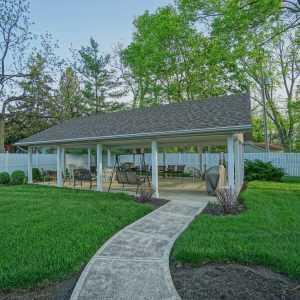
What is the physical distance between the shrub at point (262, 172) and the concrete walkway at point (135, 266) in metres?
11.0

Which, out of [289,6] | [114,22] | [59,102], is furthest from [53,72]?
[289,6]

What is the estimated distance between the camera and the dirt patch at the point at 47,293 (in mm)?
3502

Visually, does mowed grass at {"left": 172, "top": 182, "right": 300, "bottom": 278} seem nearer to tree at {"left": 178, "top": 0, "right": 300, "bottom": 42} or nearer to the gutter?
the gutter

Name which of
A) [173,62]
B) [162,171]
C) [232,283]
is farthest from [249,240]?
[173,62]

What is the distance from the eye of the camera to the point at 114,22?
1520cm

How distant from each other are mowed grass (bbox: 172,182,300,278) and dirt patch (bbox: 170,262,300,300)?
22 cm

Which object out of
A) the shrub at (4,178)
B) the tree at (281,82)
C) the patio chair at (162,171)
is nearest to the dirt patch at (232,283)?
the patio chair at (162,171)

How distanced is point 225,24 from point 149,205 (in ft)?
40.3

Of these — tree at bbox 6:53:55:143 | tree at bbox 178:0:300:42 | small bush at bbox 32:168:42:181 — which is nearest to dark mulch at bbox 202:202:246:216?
tree at bbox 178:0:300:42

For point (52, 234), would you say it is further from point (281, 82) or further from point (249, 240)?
point (281, 82)

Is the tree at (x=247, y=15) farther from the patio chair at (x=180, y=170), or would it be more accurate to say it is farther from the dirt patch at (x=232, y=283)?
the dirt patch at (x=232, y=283)

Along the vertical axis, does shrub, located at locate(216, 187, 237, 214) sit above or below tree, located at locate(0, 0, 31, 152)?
below

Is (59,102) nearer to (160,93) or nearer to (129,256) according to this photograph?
(160,93)

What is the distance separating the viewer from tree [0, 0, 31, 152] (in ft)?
70.0
